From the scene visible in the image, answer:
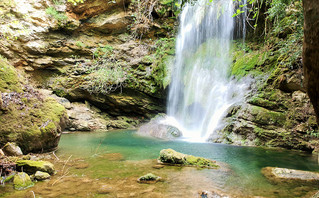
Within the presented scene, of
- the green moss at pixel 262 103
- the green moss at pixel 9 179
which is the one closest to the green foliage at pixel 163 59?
the green moss at pixel 262 103

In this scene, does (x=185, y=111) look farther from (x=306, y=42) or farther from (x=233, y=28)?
(x=306, y=42)

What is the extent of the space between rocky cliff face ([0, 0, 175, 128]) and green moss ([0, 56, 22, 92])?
24.2 feet

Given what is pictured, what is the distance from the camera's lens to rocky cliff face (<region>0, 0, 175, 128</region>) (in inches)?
487

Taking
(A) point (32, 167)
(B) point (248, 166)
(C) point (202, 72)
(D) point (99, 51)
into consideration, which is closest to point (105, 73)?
(D) point (99, 51)

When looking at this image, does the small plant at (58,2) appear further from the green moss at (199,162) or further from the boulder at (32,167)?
the green moss at (199,162)

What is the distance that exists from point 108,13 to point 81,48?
3.41 m

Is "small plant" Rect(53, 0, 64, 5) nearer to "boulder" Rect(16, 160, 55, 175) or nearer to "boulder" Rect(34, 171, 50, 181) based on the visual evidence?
"boulder" Rect(16, 160, 55, 175)

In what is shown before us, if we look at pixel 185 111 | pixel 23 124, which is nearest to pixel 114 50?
pixel 185 111

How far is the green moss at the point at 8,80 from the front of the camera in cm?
477

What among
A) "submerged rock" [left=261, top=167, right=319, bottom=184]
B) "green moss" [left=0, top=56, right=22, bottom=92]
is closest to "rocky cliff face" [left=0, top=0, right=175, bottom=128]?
"green moss" [left=0, top=56, right=22, bottom=92]

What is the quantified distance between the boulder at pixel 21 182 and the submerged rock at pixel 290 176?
14.0 ft

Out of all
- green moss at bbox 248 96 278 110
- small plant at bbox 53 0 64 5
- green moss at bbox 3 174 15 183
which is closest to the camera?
green moss at bbox 3 174 15 183

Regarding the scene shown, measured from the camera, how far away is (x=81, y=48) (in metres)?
13.5

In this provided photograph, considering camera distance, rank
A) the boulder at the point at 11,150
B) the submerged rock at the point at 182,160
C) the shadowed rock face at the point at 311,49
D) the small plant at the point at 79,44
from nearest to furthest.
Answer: the shadowed rock face at the point at 311,49, the boulder at the point at 11,150, the submerged rock at the point at 182,160, the small plant at the point at 79,44
